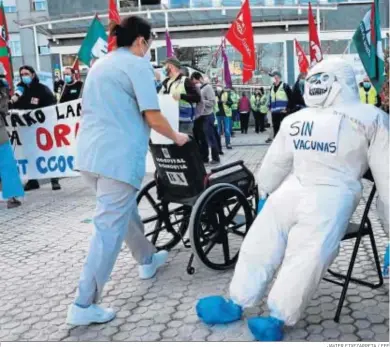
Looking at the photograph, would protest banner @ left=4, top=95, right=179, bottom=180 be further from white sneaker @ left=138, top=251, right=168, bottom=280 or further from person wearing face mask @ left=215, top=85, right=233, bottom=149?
person wearing face mask @ left=215, top=85, right=233, bottom=149

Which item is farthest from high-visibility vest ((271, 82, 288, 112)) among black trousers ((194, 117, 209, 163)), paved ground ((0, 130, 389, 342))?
paved ground ((0, 130, 389, 342))

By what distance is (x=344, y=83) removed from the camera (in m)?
2.89

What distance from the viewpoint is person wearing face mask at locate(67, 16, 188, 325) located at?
2.92 m

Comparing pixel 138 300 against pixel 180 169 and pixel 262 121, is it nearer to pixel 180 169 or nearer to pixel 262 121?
pixel 180 169

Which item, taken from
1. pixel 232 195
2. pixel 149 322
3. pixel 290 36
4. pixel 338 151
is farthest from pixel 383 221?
pixel 290 36

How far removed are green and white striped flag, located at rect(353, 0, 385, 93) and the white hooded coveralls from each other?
286 centimetres

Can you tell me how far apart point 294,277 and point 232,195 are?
4.02ft

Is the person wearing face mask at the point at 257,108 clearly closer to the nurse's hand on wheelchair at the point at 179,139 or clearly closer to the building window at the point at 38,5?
the nurse's hand on wheelchair at the point at 179,139

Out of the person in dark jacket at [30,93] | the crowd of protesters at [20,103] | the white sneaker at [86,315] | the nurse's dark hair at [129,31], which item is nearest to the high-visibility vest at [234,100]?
the crowd of protesters at [20,103]

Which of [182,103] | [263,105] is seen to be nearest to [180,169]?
[182,103]

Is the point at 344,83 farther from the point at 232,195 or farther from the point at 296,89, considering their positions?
the point at 296,89

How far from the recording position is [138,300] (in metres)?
3.40

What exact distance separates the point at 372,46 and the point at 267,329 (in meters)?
4.06

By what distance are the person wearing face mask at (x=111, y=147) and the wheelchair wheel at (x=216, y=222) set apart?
2.09ft
